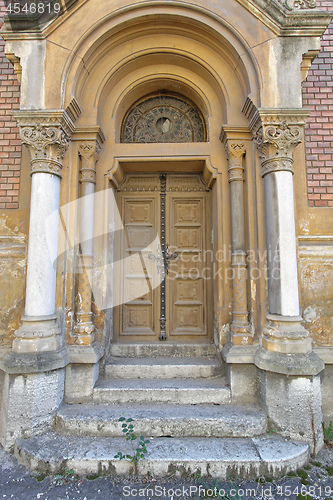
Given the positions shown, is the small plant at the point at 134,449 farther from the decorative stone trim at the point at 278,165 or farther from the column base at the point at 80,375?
the decorative stone trim at the point at 278,165

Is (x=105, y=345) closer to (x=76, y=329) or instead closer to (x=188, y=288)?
(x=76, y=329)

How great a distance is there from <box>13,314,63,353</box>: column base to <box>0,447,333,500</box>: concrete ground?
117 cm

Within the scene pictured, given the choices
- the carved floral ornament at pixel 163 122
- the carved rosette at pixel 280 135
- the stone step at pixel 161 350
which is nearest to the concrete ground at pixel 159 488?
the stone step at pixel 161 350

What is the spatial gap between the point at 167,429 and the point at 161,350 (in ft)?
3.88

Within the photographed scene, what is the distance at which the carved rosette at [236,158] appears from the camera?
403cm

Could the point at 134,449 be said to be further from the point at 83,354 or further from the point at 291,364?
the point at 291,364

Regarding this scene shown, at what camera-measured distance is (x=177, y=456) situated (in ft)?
9.47

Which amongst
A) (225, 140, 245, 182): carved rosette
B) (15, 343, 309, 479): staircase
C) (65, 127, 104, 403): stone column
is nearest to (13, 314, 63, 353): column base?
(65, 127, 104, 403): stone column

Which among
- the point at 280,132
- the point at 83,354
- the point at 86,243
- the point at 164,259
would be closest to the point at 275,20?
the point at 280,132

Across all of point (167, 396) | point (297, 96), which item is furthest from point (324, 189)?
point (167, 396)

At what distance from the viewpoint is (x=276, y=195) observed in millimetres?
3658

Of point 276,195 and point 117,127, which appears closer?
point 276,195

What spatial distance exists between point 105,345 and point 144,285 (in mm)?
1079

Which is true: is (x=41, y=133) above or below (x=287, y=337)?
above
